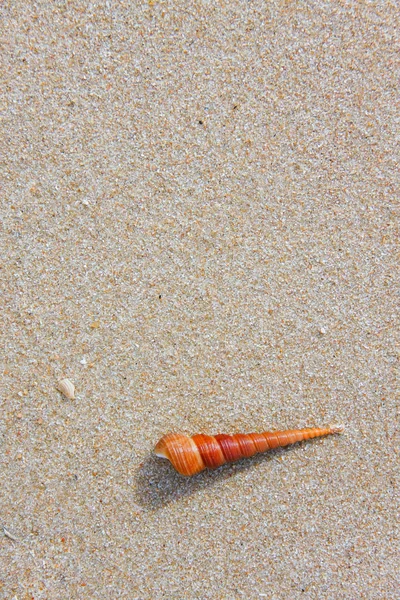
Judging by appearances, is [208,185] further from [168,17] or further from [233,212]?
[168,17]

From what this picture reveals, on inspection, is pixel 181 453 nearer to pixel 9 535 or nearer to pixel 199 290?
pixel 199 290

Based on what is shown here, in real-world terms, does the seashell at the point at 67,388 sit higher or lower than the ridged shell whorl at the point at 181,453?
higher

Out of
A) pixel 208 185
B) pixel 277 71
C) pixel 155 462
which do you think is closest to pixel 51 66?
pixel 208 185

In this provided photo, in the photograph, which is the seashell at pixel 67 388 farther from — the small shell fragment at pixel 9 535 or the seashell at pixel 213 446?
the small shell fragment at pixel 9 535

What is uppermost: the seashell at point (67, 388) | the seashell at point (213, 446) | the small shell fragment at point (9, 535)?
the seashell at point (67, 388)

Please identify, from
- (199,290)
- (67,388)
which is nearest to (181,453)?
(67,388)

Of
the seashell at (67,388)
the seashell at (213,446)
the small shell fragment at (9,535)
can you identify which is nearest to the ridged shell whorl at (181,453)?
the seashell at (213,446)
